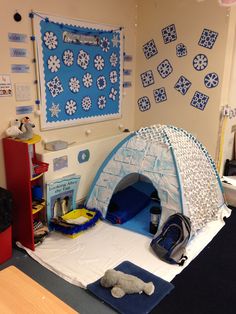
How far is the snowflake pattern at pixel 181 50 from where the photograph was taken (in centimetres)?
286

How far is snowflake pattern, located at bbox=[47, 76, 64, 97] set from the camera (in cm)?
238

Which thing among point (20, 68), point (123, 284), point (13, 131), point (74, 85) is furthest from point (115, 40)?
point (123, 284)

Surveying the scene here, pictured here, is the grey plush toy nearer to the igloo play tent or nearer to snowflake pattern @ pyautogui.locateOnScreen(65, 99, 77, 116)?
the igloo play tent

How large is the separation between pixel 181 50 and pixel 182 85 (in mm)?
328

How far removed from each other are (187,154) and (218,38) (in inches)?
43.5

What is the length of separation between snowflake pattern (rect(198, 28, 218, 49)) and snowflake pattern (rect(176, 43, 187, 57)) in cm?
16

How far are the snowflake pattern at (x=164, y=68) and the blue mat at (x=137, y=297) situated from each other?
195cm

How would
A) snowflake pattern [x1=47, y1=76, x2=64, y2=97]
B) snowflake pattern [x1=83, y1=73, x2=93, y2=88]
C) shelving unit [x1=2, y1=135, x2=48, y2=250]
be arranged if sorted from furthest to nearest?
snowflake pattern [x1=83, y1=73, x2=93, y2=88]
snowflake pattern [x1=47, y1=76, x2=64, y2=97]
shelving unit [x1=2, y1=135, x2=48, y2=250]

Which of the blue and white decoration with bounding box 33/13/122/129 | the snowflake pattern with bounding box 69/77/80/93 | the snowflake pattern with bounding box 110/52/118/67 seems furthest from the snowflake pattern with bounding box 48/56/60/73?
the snowflake pattern with bounding box 110/52/118/67

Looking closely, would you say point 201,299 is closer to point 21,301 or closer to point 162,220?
point 162,220

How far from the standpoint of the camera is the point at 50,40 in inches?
90.9

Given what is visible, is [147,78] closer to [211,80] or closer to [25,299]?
[211,80]

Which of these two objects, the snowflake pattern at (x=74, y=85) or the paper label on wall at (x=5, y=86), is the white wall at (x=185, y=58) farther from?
the paper label on wall at (x=5, y=86)

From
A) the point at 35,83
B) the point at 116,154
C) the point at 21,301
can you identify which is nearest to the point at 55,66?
the point at 35,83
